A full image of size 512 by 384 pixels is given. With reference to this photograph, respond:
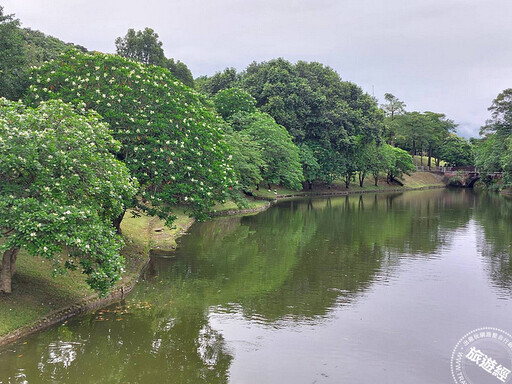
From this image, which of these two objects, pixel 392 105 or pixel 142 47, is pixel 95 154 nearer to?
pixel 142 47

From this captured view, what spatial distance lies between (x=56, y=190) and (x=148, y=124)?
8349 millimetres

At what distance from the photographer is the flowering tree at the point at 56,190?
12.7 m

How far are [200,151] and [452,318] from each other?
13201 millimetres

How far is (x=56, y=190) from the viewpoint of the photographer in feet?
44.8

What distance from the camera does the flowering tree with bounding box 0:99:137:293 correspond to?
41.7 ft

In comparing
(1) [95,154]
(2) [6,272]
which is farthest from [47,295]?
(1) [95,154]

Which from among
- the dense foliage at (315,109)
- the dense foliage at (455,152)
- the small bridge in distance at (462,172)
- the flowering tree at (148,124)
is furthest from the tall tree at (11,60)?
the dense foliage at (455,152)

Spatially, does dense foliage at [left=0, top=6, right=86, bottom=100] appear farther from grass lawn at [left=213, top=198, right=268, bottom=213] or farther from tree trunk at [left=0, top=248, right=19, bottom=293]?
grass lawn at [left=213, top=198, right=268, bottom=213]

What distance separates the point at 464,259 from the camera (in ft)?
84.0

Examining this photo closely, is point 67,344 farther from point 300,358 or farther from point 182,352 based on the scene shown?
point 300,358

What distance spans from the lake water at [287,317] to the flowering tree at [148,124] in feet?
13.4

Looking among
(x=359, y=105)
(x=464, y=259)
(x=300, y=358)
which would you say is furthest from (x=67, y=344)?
(x=359, y=105)

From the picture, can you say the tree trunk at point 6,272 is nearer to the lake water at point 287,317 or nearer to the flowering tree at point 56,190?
the flowering tree at point 56,190

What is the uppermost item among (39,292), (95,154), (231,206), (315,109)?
(315,109)
